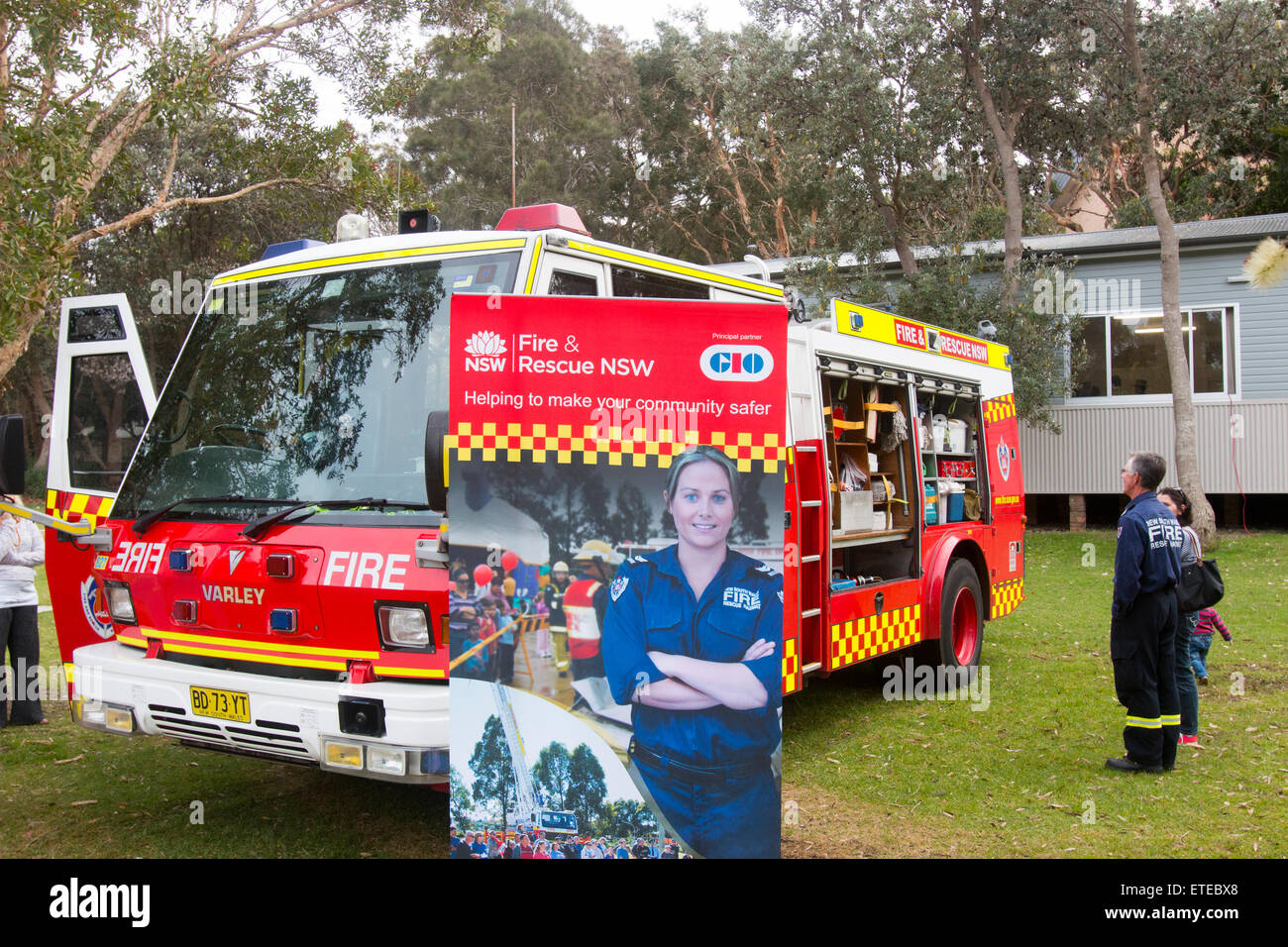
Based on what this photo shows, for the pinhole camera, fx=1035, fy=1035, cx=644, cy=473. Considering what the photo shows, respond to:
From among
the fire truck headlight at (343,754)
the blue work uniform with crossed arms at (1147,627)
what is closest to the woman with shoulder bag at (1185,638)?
the blue work uniform with crossed arms at (1147,627)

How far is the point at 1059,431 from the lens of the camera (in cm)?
1731

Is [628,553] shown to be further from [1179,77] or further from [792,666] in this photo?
[1179,77]

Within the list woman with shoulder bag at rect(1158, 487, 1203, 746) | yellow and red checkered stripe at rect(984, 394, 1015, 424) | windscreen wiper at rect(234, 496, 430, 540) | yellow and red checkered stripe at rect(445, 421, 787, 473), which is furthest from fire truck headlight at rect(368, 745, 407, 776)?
yellow and red checkered stripe at rect(984, 394, 1015, 424)

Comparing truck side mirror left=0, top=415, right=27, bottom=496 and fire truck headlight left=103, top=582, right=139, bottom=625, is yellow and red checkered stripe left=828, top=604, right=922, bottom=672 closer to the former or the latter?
fire truck headlight left=103, top=582, right=139, bottom=625

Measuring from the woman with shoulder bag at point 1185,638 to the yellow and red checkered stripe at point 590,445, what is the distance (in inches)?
148

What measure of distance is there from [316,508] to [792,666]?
2820mm

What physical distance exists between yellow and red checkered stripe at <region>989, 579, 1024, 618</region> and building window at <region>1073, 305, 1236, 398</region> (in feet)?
32.0

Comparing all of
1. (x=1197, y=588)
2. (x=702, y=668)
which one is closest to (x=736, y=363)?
(x=702, y=668)

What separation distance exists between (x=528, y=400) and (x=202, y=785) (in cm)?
380

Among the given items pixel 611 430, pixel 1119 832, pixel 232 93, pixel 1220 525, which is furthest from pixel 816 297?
pixel 611 430

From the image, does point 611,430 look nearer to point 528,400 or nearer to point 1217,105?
point 528,400

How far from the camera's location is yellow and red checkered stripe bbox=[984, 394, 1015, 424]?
349 inches

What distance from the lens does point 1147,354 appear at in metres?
18.2

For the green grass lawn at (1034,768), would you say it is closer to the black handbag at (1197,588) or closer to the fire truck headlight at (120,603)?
the black handbag at (1197,588)
